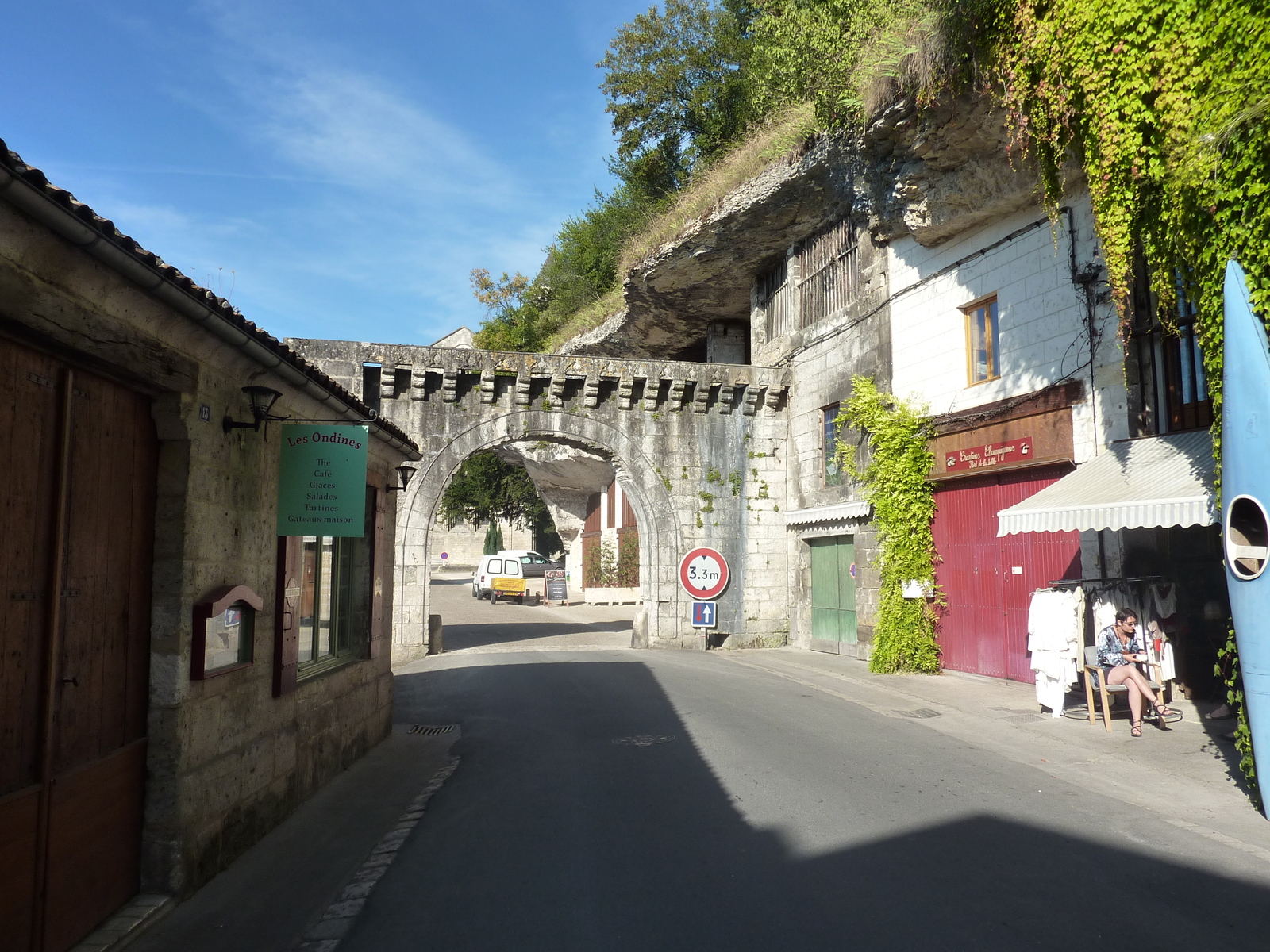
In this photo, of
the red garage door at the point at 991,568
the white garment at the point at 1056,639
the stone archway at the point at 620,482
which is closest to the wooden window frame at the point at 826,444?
the stone archway at the point at 620,482

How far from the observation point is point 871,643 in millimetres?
14898

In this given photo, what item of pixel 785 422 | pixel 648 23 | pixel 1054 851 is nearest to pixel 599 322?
pixel 785 422

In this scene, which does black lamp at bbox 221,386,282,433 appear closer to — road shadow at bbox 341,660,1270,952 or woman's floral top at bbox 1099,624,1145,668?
road shadow at bbox 341,660,1270,952

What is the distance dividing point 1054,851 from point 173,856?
4992 mm

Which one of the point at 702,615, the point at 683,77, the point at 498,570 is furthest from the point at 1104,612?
the point at 498,570

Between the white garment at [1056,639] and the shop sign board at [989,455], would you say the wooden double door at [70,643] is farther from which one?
the shop sign board at [989,455]

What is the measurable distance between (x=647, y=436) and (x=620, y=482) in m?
1.15

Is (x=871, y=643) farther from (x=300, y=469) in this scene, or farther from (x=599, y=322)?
(x=599, y=322)

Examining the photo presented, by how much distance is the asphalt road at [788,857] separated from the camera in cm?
413

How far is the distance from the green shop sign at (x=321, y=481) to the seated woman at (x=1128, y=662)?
7.36 metres

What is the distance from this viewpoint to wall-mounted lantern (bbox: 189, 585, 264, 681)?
495cm

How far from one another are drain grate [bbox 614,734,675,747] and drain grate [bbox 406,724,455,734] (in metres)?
2.11

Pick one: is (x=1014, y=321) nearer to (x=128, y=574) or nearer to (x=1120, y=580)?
(x=1120, y=580)

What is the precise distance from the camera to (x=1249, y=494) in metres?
5.93
